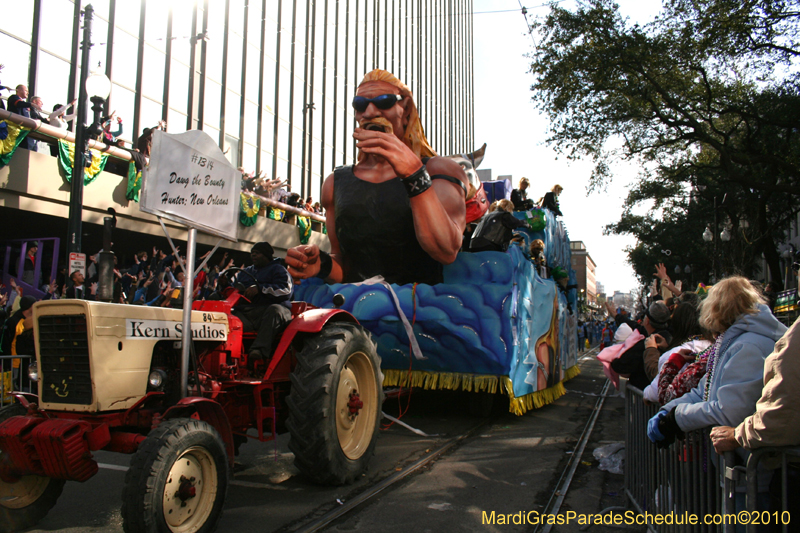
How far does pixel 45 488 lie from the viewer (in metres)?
3.21

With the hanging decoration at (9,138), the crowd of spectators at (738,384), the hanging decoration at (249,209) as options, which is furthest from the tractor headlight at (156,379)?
the hanging decoration at (249,209)

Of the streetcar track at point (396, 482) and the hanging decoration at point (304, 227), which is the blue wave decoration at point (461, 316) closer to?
the streetcar track at point (396, 482)

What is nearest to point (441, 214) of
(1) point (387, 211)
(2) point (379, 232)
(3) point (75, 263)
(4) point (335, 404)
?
(1) point (387, 211)

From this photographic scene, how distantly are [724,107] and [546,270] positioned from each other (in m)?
11.7

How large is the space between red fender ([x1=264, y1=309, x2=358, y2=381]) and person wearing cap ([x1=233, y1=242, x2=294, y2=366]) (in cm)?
7

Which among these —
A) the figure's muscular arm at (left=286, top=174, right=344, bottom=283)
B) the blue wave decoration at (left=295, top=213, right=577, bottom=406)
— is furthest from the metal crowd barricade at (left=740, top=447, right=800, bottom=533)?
the figure's muscular arm at (left=286, top=174, right=344, bottom=283)

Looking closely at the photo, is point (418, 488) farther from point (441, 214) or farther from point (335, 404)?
point (441, 214)

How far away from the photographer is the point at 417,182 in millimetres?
5539

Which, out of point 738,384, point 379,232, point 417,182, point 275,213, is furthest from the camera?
point 275,213

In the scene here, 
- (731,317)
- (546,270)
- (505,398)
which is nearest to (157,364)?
(731,317)

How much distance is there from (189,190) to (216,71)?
17.2 metres

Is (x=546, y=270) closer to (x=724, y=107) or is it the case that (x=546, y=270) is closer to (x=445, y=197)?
(x=445, y=197)

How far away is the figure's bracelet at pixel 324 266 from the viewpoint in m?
6.60

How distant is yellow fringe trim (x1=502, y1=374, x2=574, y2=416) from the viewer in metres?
6.04
